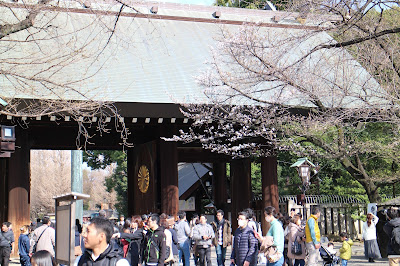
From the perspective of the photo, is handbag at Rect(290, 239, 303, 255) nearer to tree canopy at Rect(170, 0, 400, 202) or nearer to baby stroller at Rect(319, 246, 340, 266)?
baby stroller at Rect(319, 246, 340, 266)

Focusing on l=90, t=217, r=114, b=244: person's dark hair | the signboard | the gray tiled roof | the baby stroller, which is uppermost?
the gray tiled roof

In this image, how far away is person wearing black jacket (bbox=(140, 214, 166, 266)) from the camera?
27.6 feet

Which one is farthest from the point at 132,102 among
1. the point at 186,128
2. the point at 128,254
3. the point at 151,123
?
the point at 128,254

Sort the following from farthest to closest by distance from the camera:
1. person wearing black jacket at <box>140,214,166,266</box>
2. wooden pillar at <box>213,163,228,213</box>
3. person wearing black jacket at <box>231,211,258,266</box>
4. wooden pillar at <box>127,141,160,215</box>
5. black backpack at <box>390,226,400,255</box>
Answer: wooden pillar at <box>213,163,228,213</box> < wooden pillar at <box>127,141,160,215</box> < black backpack at <box>390,226,400,255</box> < person wearing black jacket at <box>140,214,166,266</box> < person wearing black jacket at <box>231,211,258,266</box>

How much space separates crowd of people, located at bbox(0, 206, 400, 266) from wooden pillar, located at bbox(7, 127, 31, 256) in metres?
2.58

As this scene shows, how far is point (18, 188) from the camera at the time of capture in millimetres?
15703

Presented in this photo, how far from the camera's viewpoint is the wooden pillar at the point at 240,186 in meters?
19.6

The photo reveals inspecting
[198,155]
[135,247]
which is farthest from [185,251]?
[198,155]

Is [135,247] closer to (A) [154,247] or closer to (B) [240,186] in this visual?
(A) [154,247]

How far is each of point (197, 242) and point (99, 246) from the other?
804 cm

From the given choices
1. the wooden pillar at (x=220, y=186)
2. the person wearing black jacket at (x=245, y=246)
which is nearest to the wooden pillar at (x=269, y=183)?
the wooden pillar at (x=220, y=186)

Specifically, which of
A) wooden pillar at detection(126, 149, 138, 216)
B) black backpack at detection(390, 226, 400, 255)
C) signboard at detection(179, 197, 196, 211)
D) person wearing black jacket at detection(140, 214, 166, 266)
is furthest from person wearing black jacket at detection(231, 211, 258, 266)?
signboard at detection(179, 197, 196, 211)

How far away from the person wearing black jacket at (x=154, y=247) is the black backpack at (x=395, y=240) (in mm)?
4069

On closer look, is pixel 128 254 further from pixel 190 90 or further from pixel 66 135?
pixel 66 135
